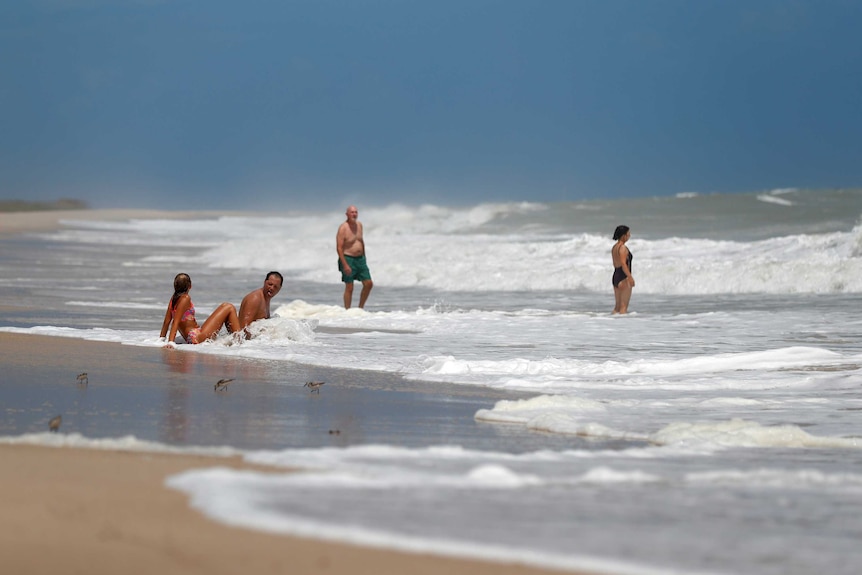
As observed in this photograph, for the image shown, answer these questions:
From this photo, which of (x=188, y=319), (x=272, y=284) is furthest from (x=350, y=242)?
(x=188, y=319)

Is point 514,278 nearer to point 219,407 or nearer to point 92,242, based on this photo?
point 219,407

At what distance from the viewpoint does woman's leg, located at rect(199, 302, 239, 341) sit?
10344 millimetres

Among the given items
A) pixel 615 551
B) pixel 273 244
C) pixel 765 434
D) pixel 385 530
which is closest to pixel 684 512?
pixel 615 551

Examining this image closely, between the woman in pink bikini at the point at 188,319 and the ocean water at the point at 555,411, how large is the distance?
191 mm

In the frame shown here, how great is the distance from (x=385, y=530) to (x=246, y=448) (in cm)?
168

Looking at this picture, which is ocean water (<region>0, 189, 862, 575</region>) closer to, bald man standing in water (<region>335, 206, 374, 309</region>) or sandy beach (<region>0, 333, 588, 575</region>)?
sandy beach (<region>0, 333, 588, 575</region>)

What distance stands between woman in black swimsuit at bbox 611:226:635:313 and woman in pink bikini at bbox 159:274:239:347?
5.35m

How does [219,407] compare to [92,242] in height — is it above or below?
below

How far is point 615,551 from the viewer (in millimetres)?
3586

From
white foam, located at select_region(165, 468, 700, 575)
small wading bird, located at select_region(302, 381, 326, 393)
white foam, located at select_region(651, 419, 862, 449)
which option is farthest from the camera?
small wading bird, located at select_region(302, 381, 326, 393)

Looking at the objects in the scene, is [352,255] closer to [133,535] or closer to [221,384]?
[221,384]

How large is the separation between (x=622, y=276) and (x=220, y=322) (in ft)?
18.5

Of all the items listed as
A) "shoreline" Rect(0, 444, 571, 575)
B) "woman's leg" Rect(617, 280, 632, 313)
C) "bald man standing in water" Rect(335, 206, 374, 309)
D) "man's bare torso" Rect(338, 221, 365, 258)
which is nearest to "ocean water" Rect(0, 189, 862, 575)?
"shoreline" Rect(0, 444, 571, 575)

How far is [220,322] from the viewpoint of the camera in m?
10.4
